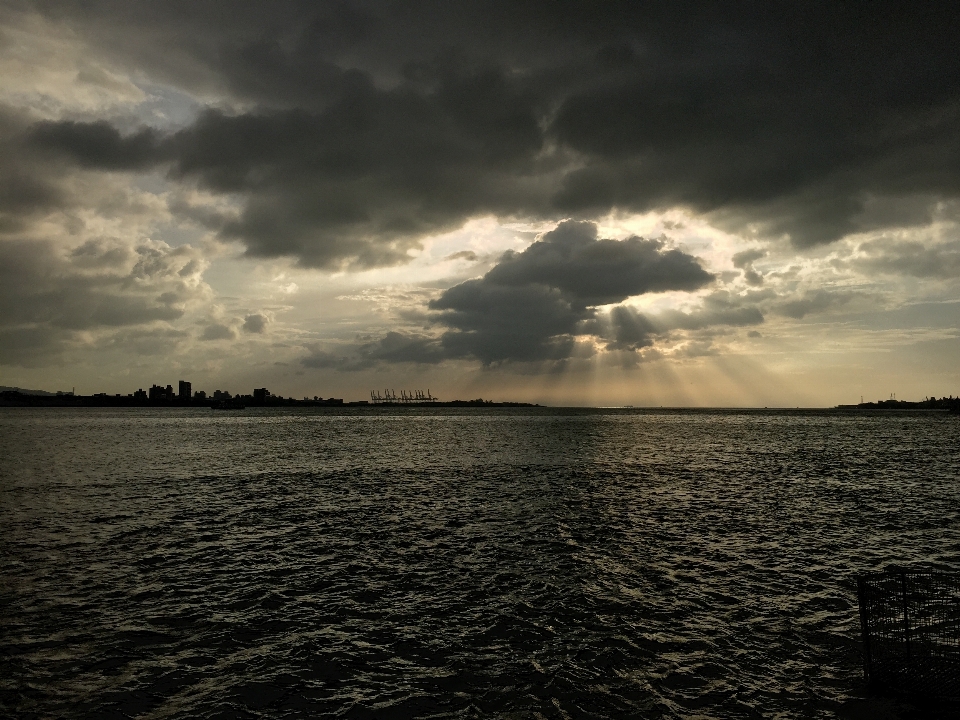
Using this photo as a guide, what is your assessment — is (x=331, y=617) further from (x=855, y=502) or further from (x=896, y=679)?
(x=855, y=502)

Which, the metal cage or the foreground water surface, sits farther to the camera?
the foreground water surface

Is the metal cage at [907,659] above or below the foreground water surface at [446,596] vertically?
above

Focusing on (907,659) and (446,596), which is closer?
(907,659)

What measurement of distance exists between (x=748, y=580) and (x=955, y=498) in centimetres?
3702

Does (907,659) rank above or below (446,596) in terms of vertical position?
above

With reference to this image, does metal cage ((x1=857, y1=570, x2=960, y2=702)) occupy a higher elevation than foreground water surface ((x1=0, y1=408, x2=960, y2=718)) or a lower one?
higher

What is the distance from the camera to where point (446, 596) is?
23.9 m

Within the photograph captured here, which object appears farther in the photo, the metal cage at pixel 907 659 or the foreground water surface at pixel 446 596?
the foreground water surface at pixel 446 596

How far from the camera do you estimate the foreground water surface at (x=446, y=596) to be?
15.9 m

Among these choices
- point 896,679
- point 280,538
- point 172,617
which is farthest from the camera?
point 280,538

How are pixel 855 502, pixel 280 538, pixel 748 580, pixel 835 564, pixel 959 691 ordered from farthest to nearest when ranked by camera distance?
pixel 855 502, pixel 280 538, pixel 835 564, pixel 748 580, pixel 959 691

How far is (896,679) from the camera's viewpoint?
614 inches

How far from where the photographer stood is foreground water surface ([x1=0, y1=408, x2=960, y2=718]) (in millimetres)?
15906

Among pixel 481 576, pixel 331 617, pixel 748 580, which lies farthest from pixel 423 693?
pixel 748 580
